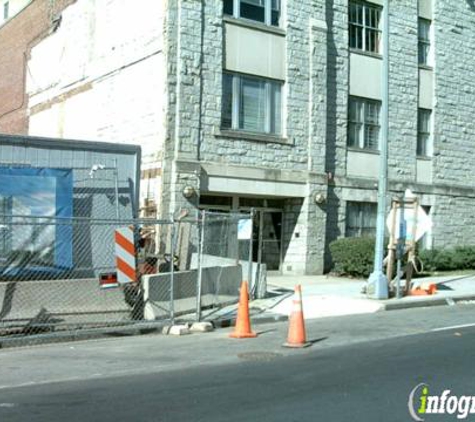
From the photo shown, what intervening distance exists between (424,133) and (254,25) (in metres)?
8.08

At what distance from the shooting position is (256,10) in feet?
65.2

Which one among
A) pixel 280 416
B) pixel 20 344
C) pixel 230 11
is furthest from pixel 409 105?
pixel 280 416

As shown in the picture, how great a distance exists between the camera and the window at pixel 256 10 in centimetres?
1942

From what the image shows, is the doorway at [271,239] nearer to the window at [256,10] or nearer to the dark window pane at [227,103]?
the dark window pane at [227,103]

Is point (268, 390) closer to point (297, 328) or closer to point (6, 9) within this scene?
point (297, 328)

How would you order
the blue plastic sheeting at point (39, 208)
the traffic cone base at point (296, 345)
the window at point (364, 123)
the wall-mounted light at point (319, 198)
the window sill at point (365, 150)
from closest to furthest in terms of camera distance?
the traffic cone base at point (296, 345), the blue plastic sheeting at point (39, 208), the wall-mounted light at point (319, 198), the window sill at point (365, 150), the window at point (364, 123)

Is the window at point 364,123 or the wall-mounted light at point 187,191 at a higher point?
the window at point 364,123

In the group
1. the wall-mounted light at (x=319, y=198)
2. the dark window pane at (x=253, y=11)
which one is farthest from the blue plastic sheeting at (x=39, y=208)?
the wall-mounted light at (x=319, y=198)

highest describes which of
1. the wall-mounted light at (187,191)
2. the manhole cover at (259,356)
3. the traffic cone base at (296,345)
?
the wall-mounted light at (187,191)

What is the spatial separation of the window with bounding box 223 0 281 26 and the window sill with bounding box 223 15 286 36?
0.57ft

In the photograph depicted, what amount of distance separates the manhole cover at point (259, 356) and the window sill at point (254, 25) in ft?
40.1

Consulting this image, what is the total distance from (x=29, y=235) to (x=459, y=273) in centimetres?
1447

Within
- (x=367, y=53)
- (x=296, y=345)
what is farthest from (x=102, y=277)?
(x=367, y=53)

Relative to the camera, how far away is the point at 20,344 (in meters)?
10.1
